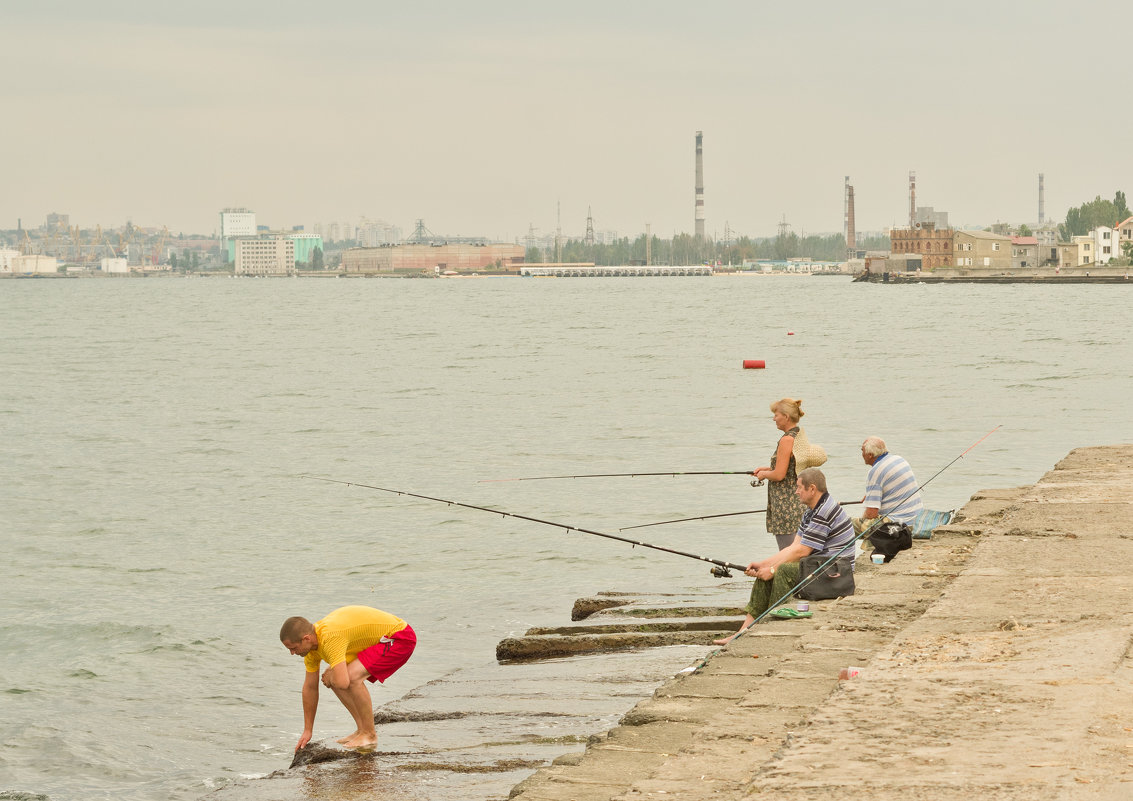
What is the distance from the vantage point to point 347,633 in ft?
23.9

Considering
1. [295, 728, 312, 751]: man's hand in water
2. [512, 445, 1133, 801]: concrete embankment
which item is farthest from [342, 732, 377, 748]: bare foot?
[512, 445, 1133, 801]: concrete embankment

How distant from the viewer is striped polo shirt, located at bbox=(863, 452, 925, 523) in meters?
10.2

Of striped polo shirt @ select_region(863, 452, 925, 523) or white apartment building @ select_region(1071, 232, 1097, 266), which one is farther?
white apartment building @ select_region(1071, 232, 1097, 266)

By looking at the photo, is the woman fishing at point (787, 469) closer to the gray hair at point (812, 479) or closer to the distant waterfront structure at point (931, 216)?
the gray hair at point (812, 479)

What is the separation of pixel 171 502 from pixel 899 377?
27649mm

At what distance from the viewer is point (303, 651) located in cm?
709

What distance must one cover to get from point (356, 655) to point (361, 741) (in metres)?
0.46

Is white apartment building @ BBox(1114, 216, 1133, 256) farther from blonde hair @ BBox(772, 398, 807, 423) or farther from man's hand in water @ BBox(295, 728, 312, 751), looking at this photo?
man's hand in water @ BBox(295, 728, 312, 751)

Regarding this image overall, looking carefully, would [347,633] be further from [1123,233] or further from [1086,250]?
[1086,250]

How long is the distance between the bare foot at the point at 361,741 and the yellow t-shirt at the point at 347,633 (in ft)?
1.36

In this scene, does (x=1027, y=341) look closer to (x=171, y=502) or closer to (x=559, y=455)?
(x=559, y=455)

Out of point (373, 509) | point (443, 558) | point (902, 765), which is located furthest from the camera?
point (373, 509)

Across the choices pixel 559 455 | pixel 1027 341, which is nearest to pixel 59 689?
pixel 559 455

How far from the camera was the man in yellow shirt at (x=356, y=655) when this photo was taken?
284 inches
